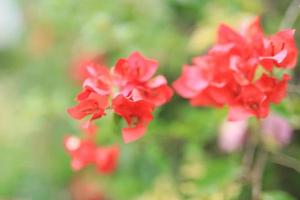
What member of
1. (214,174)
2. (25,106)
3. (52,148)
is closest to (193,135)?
(214,174)

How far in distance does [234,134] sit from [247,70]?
329mm

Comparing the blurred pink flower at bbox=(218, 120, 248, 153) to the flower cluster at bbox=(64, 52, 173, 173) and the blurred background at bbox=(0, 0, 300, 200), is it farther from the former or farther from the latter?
the flower cluster at bbox=(64, 52, 173, 173)

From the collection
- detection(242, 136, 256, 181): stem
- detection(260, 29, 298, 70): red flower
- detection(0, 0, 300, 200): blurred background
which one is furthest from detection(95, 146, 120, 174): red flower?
detection(260, 29, 298, 70): red flower

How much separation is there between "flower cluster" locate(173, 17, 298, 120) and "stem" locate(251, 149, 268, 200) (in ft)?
0.57

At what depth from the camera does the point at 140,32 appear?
3.71ft

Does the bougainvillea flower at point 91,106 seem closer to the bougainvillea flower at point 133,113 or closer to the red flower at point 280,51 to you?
the bougainvillea flower at point 133,113

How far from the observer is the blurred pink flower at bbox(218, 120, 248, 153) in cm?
98

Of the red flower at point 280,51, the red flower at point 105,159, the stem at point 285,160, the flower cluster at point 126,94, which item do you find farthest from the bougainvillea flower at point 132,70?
the stem at point 285,160

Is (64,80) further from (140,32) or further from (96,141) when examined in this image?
(96,141)

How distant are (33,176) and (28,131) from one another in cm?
11

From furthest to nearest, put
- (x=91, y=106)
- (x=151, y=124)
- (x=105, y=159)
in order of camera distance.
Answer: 1. (x=151, y=124)
2. (x=105, y=159)
3. (x=91, y=106)

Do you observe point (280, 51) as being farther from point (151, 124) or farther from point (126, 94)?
point (151, 124)

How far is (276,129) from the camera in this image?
3.04 feet

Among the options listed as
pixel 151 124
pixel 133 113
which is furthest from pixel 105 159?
pixel 133 113
